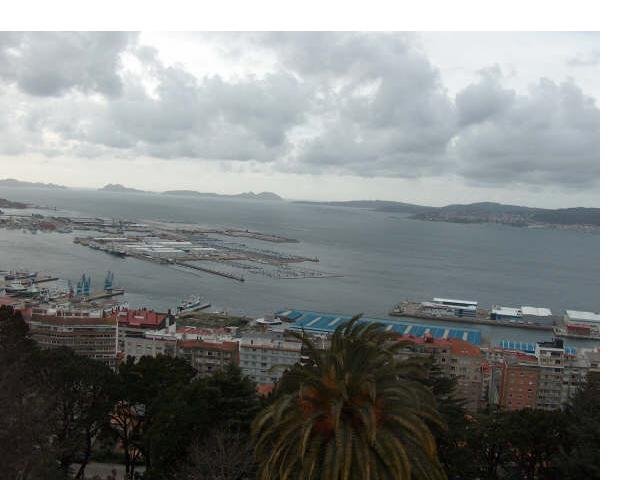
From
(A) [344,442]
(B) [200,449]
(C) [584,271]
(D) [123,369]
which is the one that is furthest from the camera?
(C) [584,271]

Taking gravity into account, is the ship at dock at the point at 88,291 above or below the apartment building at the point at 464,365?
above

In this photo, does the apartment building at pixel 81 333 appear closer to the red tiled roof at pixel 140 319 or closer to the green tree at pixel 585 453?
the red tiled roof at pixel 140 319

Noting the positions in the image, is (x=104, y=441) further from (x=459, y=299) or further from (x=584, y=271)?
(x=584, y=271)

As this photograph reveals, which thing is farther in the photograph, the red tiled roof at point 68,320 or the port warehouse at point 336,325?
the port warehouse at point 336,325

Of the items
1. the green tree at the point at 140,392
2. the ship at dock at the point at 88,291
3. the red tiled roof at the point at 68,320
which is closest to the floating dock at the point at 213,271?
the ship at dock at the point at 88,291

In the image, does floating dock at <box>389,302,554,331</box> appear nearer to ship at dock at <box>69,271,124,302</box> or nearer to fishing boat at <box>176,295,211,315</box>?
fishing boat at <box>176,295,211,315</box>

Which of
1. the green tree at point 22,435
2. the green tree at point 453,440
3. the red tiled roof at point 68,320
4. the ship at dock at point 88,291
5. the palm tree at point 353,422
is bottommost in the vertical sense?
the ship at dock at point 88,291

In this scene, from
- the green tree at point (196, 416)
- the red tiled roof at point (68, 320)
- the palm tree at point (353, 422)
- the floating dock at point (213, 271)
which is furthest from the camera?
the floating dock at point (213, 271)
